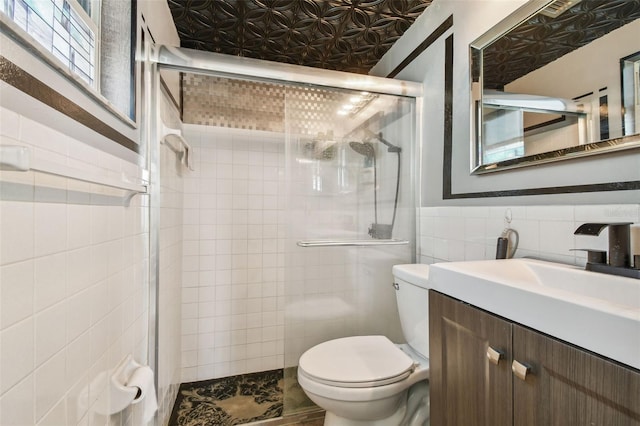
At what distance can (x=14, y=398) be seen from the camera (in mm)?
500

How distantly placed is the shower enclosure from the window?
1.29 feet

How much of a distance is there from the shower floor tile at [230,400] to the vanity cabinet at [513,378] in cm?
107

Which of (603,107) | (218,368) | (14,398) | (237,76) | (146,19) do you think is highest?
(146,19)

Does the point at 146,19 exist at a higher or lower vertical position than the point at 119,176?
higher

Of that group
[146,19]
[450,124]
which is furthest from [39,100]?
[450,124]

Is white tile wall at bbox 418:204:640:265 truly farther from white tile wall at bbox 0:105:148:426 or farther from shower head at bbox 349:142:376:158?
white tile wall at bbox 0:105:148:426

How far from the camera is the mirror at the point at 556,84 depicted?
0.83m

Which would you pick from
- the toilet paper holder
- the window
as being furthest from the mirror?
the toilet paper holder

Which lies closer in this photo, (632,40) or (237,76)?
(632,40)

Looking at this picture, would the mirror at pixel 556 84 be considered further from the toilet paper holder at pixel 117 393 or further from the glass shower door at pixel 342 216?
the toilet paper holder at pixel 117 393

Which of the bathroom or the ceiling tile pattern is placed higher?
the ceiling tile pattern

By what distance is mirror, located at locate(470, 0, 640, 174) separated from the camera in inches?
32.5

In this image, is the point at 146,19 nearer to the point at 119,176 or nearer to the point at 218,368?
the point at 119,176

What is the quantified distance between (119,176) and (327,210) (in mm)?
959
